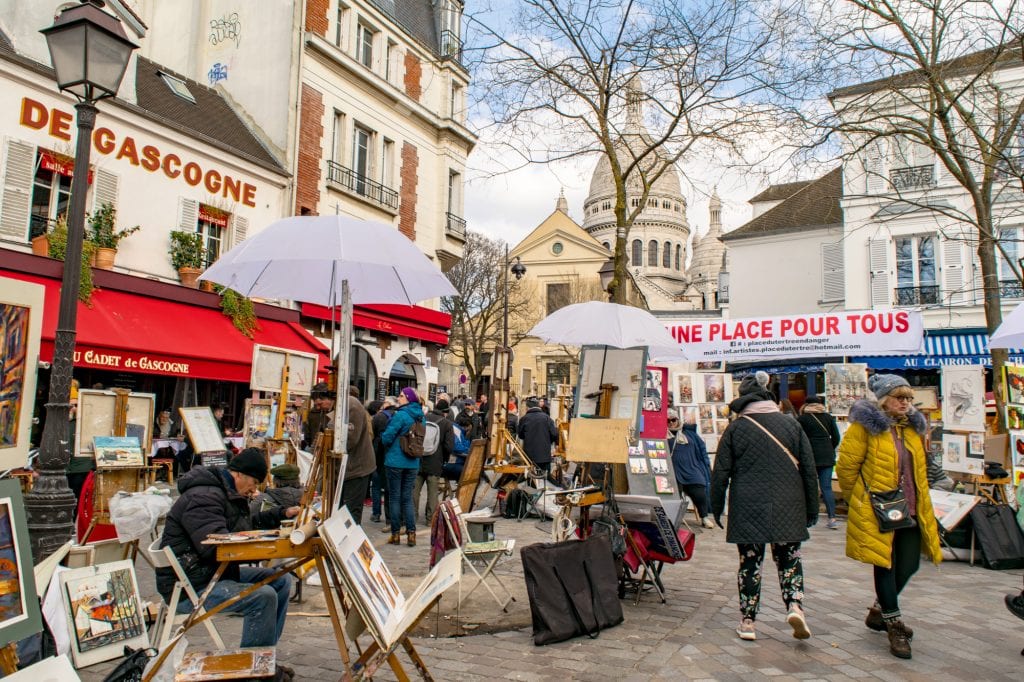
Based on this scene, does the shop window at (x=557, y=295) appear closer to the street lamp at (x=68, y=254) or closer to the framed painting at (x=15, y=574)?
the street lamp at (x=68, y=254)

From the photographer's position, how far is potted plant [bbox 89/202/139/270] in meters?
12.3

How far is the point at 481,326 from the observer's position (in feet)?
119

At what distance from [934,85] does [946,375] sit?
402 centimetres

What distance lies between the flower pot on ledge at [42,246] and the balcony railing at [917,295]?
69.2 feet

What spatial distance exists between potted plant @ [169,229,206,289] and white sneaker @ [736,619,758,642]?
1203 centimetres

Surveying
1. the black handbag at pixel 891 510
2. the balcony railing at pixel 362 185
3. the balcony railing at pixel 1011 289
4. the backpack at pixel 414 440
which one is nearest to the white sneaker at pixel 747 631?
the black handbag at pixel 891 510

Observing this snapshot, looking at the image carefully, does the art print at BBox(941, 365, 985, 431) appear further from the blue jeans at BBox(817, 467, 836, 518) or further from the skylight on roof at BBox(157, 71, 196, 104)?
the skylight on roof at BBox(157, 71, 196, 104)

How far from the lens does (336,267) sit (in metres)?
5.85

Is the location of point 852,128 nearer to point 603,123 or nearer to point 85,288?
point 603,123

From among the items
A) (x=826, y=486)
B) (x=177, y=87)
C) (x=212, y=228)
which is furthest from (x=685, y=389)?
(x=177, y=87)

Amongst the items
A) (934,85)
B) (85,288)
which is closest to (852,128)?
(934,85)

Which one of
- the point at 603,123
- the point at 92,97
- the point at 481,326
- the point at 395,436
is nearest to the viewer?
the point at 92,97

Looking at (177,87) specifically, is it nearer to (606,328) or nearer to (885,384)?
(606,328)

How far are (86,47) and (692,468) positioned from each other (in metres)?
7.98
